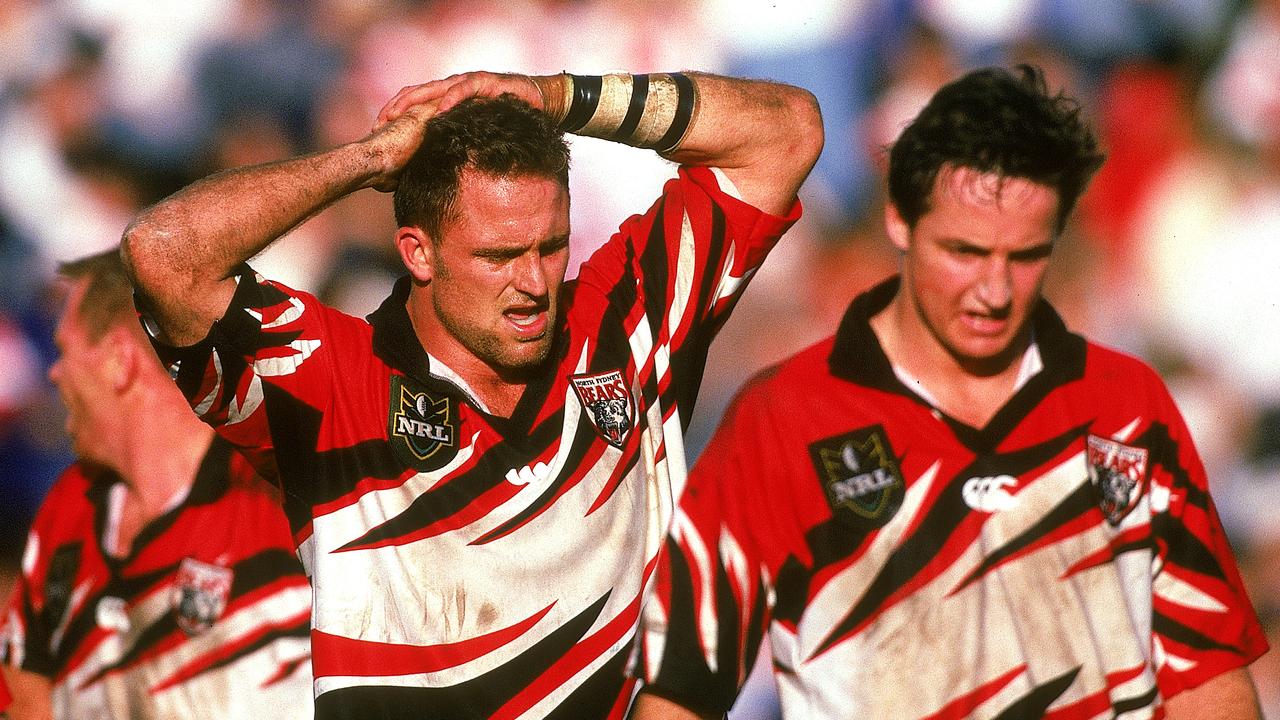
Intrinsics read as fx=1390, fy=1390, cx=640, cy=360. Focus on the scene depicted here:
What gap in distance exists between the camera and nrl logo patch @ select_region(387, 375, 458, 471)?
9.16 ft

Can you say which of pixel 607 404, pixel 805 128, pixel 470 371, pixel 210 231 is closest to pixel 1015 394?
pixel 805 128

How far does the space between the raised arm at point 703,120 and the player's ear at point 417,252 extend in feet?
1.33

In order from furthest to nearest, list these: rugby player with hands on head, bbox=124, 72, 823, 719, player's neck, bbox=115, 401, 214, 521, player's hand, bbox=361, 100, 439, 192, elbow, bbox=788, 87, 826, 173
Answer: player's neck, bbox=115, 401, 214, 521, elbow, bbox=788, 87, 826, 173, player's hand, bbox=361, 100, 439, 192, rugby player with hands on head, bbox=124, 72, 823, 719

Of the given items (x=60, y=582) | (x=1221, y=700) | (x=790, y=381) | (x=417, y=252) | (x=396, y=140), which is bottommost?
(x=1221, y=700)

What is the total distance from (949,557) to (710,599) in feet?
1.74

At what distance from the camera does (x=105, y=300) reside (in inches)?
161

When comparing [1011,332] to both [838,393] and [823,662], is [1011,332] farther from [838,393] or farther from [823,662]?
[823,662]

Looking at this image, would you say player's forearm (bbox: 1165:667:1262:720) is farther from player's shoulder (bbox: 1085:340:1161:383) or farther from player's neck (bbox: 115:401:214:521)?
player's neck (bbox: 115:401:214:521)

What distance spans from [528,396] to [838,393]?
71cm

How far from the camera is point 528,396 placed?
9.68 ft

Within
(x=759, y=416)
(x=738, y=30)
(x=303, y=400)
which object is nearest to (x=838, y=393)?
(x=759, y=416)

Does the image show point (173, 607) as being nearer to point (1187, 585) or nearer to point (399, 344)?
point (399, 344)

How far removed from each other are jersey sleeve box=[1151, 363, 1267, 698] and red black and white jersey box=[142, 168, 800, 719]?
1.11m

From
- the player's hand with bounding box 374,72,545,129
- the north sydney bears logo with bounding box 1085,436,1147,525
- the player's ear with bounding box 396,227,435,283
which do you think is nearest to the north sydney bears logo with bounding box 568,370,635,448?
the player's ear with bounding box 396,227,435,283
